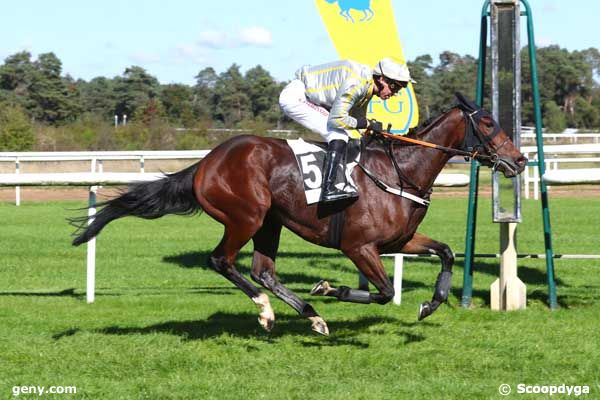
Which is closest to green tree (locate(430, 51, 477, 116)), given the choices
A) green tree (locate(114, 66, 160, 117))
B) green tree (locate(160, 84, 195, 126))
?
green tree (locate(160, 84, 195, 126))

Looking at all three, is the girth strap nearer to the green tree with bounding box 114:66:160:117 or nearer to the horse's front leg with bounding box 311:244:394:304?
the horse's front leg with bounding box 311:244:394:304

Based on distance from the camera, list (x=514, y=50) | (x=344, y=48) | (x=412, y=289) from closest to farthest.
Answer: (x=514, y=50), (x=412, y=289), (x=344, y=48)

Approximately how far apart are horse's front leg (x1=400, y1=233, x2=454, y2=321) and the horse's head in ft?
2.16

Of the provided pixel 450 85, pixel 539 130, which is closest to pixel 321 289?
pixel 539 130

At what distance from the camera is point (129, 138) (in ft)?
105

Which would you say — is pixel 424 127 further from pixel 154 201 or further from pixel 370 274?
pixel 154 201

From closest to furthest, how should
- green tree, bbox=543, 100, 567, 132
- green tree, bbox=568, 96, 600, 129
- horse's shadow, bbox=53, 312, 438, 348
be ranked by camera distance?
horse's shadow, bbox=53, 312, 438, 348
green tree, bbox=543, 100, 567, 132
green tree, bbox=568, 96, 600, 129

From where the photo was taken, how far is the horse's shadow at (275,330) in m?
6.14

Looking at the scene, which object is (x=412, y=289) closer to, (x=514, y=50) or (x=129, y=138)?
(x=514, y=50)

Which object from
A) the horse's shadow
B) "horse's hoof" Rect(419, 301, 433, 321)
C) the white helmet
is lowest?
the horse's shadow

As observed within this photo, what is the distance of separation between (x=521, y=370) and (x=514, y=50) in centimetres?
288

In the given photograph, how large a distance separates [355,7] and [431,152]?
427cm

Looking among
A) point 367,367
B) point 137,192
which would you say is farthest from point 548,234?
point 137,192

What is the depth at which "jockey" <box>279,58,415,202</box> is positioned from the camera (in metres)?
5.83
